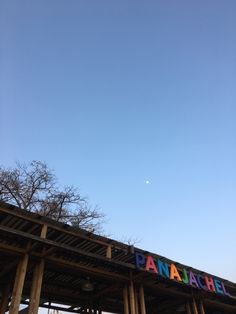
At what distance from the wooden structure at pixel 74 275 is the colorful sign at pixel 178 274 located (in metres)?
0.29

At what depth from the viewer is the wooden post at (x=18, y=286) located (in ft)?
25.2

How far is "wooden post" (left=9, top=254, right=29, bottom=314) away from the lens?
7.69 meters

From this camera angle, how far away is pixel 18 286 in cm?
807

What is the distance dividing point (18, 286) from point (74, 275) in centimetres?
358

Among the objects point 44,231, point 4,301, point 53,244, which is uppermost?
point 44,231

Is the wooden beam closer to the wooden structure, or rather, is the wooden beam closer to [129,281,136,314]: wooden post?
the wooden structure

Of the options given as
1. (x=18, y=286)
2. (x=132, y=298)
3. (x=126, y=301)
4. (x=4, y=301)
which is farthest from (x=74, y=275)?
(x=18, y=286)

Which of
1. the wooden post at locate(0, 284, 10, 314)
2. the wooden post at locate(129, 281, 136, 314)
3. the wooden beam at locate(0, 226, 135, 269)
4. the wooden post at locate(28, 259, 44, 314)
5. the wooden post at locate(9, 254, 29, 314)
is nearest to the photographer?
the wooden post at locate(9, 254, 29, 314)

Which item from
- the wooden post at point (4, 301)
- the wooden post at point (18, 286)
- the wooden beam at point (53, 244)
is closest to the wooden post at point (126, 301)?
the wooden beam at point (53, 244)

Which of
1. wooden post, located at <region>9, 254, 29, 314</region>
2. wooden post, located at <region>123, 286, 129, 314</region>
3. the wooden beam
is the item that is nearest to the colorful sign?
the wooden beam

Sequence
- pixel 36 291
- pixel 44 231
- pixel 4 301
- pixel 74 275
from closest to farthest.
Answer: pixel 36 291 → pixel 44 231 → pixel 4 301 → pixel 74 275

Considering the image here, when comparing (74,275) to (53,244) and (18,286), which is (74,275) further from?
(18,286)

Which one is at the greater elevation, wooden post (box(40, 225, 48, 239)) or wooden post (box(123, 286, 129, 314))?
wooden post (box(40, 225, 48, 239))

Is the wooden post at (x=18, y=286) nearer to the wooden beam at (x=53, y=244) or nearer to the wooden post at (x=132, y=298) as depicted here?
the wooden beam at (x=53, y=244)
